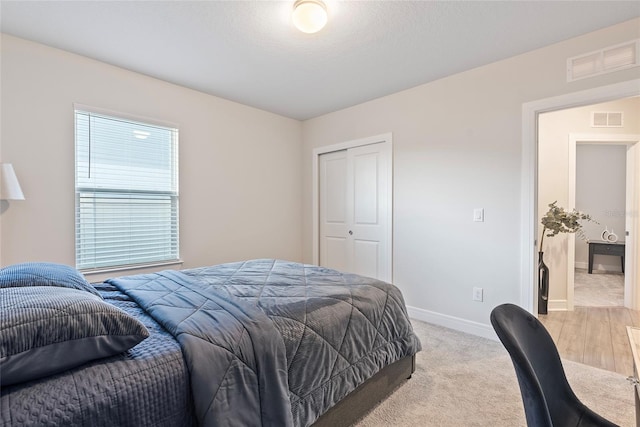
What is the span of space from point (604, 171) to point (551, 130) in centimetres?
288

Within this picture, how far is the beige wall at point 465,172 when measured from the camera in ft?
8.62

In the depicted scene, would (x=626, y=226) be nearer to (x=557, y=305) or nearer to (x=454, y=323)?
(x=557, y=305)

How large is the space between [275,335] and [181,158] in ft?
8.73

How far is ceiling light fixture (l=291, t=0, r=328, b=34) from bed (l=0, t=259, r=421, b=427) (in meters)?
1.69

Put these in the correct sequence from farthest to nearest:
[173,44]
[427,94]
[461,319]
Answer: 1. [427,94]
2. [461,319]
3. [173,44]

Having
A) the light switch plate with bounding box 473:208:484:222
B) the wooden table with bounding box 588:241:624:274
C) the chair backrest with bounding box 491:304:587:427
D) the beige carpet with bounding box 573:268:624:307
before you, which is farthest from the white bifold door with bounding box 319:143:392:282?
the wooden table with bounding box 588:241:624:274

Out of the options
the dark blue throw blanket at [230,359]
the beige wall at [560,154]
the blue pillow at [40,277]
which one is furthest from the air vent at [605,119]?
the blue pillow at [40,277]

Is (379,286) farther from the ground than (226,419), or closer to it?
farther from the ground

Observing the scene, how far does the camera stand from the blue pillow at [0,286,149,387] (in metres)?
0.82

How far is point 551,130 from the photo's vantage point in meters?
3.75

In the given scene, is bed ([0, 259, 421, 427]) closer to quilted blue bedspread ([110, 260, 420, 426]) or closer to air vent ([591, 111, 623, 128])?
quilted blue bedspread ([110, 260, 420, 426])

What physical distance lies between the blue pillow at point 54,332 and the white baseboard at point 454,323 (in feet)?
9.58

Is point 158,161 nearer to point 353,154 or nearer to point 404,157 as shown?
point 353,154

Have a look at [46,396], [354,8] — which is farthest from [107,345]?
[354,8]
